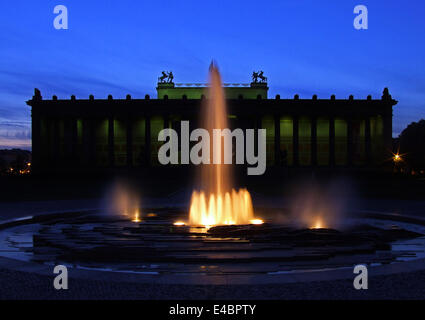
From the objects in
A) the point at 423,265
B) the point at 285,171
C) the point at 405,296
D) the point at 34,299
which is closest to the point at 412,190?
the point at 285,171

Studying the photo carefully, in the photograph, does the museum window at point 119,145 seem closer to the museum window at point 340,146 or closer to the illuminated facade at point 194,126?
the illuminated facade at point 194,126

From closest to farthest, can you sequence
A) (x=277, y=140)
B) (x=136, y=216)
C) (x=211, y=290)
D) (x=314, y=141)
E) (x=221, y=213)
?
(x=211, y=290), (x=221, y=213), (x=136, y=216), (x=277, y=140), (x=314, y=141)

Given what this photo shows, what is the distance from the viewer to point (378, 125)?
8600cm

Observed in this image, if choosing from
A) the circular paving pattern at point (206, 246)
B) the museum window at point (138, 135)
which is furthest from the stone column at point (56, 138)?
the circular paving pattern at point (206, 246)

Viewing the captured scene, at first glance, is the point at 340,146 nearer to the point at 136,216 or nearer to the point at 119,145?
the point at 119,145

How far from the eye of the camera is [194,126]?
3359 inches

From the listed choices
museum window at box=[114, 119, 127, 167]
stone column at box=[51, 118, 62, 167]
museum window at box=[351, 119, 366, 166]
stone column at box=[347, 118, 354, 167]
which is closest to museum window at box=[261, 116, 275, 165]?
stone column at box=[347, 118, 354, 167]

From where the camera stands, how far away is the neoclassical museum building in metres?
79.7

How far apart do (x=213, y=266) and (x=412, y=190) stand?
3531 centimetres

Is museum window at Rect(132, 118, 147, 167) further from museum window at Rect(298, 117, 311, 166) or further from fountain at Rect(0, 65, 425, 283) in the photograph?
fountain at Rect(0, 65, 425, 283)

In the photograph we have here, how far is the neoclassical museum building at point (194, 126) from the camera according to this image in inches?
3137

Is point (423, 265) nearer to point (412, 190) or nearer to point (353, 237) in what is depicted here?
point (353, 237)

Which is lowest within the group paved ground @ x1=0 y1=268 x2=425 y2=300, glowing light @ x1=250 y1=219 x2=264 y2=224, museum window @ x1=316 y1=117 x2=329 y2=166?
glowing light @ x1=250 y1=219 x2=264 y2=224

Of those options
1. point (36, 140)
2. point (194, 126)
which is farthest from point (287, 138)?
point (36, 140)
